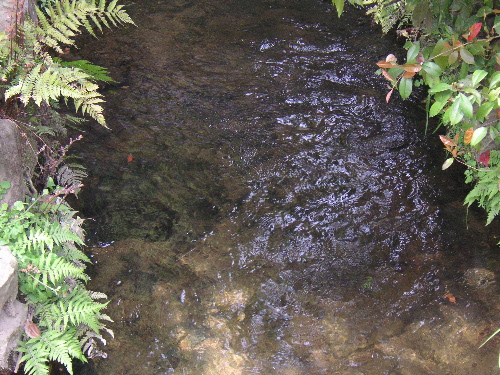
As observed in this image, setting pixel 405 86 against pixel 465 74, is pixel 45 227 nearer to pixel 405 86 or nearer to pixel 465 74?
pixel 405 86

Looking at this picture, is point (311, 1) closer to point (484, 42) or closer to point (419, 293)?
point (484, 42)

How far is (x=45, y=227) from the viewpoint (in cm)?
282

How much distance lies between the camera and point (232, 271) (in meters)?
3.38

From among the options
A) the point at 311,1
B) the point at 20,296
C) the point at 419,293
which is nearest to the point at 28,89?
the point at 20,296

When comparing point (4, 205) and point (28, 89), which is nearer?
point (4, 205)

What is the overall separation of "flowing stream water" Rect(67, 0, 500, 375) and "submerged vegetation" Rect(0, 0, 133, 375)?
345mm

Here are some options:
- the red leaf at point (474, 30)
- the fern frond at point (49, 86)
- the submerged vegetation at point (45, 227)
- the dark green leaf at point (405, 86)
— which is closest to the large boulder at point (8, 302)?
the submerged vegetation at point (45, 227)

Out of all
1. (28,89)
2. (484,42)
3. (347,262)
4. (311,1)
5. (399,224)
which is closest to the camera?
(484,42)

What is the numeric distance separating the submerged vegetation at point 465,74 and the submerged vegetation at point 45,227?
7.15 feet

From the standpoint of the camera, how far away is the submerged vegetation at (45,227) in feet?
8.45

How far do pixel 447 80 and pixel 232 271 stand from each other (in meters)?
2.61

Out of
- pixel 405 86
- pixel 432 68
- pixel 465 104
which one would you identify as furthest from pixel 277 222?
pixel 465 104

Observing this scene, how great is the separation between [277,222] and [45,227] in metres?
1.83

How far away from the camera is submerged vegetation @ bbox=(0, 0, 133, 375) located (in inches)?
101
